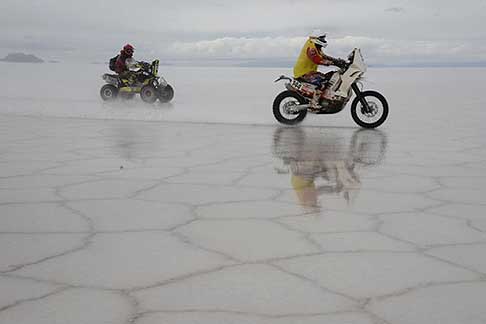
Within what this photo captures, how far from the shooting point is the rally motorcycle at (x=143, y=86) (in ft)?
46.3

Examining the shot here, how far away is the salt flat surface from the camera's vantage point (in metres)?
Result: 2.42

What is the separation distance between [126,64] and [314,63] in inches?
228

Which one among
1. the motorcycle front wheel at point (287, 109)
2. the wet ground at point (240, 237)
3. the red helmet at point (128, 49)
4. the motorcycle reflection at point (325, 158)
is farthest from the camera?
the red helmet at point (128, 49)

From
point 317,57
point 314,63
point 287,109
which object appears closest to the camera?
point 317,57

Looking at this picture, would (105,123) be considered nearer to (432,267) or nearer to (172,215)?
(172,215)

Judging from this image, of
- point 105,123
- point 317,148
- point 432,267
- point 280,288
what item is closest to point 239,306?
point 280,288

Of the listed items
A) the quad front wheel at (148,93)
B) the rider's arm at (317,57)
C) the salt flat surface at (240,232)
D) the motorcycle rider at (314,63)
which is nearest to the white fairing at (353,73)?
the motorcycle rider at (314,63)

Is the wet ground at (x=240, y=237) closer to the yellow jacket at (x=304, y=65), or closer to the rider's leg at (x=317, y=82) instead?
the rider's leg at (x=317, y=82)

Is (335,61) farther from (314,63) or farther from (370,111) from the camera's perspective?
(370,111)

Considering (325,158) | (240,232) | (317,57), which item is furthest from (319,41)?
(240,232)

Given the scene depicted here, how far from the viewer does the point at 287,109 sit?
9.88 metres

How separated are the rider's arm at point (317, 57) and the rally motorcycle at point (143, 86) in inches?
217

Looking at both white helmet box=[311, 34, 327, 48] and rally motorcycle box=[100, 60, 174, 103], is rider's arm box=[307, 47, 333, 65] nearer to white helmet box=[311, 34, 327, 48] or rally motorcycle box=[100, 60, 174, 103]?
white helmet box=[311, 34, 327, 48]

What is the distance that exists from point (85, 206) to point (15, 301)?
5.38 ft
